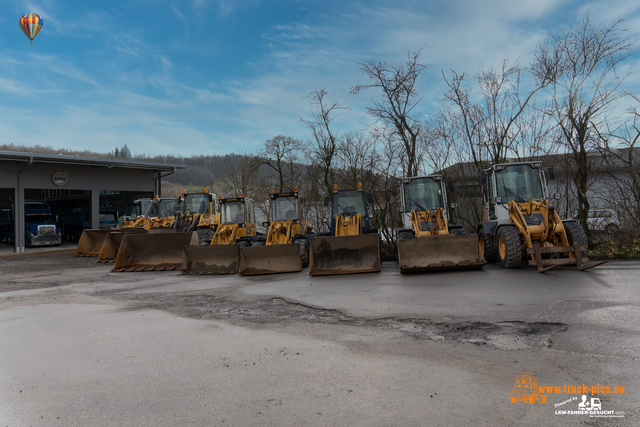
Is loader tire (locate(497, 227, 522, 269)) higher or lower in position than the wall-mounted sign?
lower

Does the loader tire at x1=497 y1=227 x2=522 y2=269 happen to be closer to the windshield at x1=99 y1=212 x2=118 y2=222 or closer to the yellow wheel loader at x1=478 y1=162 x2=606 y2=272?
the yellow wheel loader at x1=478 y1=162 x2=606 y2=272

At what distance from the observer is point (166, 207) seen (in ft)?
69.5

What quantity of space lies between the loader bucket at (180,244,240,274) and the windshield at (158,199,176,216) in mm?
9328

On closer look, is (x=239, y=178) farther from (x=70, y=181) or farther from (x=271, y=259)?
(x=271, y=259)

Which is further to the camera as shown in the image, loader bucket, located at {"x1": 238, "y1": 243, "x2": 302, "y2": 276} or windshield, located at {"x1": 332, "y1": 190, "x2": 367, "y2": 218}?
windshield, located at {"x1": 332, "y1": 190, "x2": 367, "y2": 218}

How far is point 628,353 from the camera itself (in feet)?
13.9

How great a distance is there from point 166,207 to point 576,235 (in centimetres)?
1783

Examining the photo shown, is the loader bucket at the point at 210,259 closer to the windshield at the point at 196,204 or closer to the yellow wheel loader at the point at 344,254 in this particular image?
the yellow wheel loader at the point at 344,254

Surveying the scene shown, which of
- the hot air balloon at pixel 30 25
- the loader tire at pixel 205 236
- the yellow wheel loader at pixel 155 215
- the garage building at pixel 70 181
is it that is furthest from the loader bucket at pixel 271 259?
the hot air balloon at pixel 30 25

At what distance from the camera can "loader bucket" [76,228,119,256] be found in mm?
19234

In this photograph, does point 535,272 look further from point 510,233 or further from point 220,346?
point 220,346

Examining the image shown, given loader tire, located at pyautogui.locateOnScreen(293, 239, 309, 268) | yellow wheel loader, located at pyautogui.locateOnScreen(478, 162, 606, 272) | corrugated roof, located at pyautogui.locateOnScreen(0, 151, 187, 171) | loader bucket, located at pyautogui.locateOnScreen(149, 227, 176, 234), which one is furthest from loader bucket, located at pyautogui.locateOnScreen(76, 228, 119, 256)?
yellow wheel loader, located at pyautogui.locateOnScreen(478, 162, 606, 272)

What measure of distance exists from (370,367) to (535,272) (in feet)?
23.7

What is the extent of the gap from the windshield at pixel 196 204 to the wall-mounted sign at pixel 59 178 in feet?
34.1
